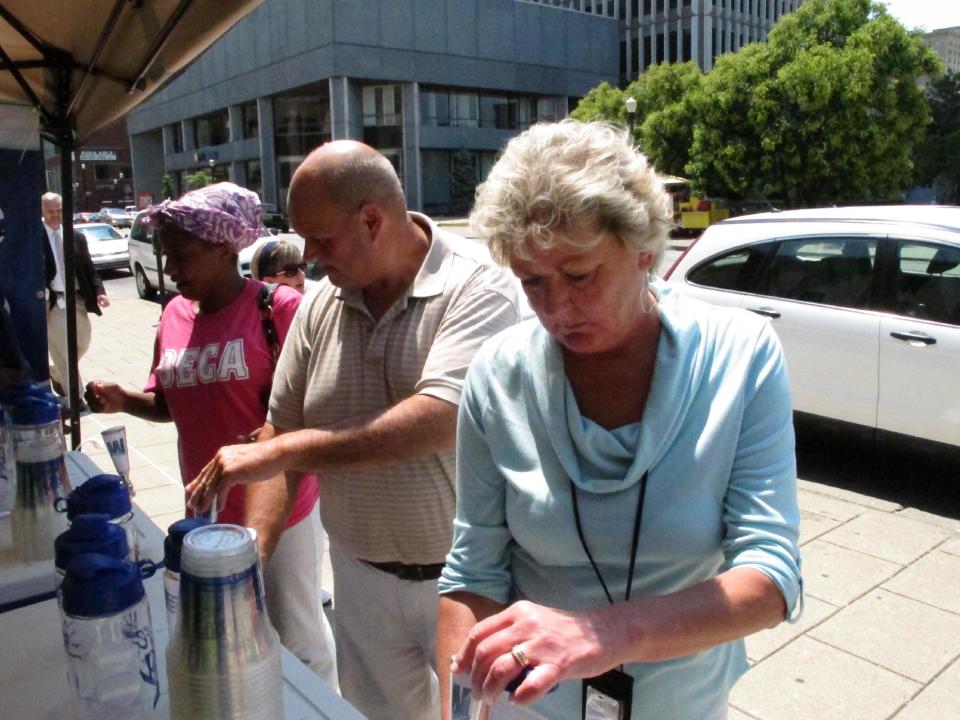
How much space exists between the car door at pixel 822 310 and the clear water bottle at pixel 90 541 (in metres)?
4.99

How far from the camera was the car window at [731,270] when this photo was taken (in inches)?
243

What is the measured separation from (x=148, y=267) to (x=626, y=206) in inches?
680

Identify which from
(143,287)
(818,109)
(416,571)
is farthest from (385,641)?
(818,109)

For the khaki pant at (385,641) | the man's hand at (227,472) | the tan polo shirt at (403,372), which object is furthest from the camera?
the khaki pant at (385,641)

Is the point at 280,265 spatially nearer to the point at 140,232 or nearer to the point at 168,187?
the point at 140,232

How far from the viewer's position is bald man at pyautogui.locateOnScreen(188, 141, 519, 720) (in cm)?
192

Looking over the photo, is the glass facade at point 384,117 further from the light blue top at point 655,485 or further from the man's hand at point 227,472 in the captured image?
the light blue top at point 655,485

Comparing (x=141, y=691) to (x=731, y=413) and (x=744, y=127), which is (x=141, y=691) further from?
(x=744, y=127)

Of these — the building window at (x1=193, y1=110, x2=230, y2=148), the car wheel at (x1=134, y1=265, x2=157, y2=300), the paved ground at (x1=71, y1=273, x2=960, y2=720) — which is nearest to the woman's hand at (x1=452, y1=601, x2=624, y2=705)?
the paved ground at (x1=71, y1=273, x2=960, y2=720)

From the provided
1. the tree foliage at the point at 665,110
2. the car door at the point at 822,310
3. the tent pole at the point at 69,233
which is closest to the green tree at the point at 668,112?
the tree foliage at the point at 665,110

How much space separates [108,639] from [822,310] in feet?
17.3

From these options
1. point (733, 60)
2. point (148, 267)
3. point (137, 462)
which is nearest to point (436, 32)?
point (733, 60)

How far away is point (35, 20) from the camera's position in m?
2.57

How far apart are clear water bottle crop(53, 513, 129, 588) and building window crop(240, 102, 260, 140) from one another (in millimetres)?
58191
